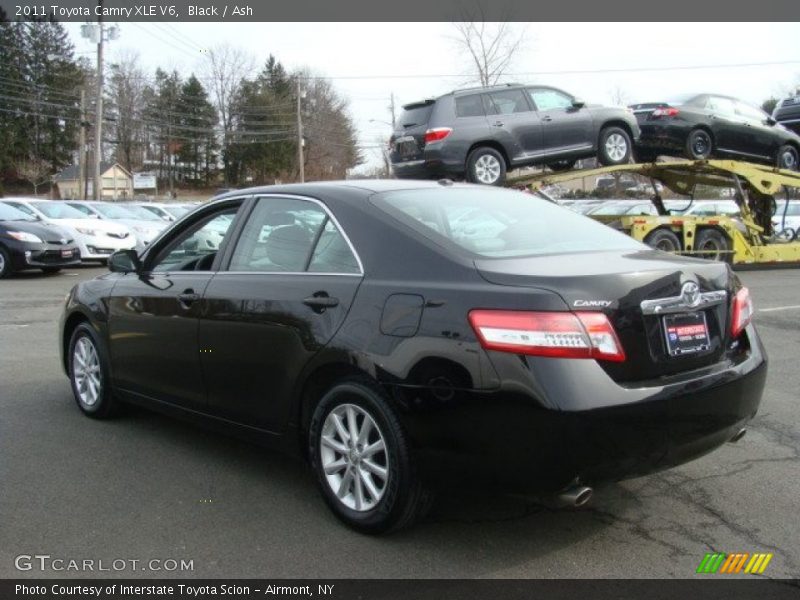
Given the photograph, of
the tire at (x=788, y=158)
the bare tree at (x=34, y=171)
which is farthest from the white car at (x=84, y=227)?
the bare tree at (x=34, y=171)

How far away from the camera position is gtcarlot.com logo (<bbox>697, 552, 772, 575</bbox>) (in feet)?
10.6

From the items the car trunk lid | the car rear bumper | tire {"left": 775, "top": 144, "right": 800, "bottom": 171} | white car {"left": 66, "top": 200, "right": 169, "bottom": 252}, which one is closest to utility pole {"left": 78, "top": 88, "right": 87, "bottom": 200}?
white car {"left": 66, "top": 200, "right": 169, "bottom": 252}

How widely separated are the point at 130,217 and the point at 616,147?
12426 mm

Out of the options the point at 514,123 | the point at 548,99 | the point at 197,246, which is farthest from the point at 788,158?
the point at 197,246

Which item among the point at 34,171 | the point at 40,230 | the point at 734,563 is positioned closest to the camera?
the point at 734,563

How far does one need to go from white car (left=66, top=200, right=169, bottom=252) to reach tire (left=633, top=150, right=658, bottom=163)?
11.1m

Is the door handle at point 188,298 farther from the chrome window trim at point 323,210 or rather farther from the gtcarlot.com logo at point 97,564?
the gtcarlot.com logo at point 97,564

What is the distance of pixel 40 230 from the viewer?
51.0 ft

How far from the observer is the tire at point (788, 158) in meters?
16.2

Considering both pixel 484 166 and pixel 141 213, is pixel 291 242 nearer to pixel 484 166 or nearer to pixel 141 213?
pixel 484 166

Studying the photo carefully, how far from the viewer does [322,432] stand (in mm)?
3711

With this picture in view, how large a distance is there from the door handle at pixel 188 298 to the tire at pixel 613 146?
1030cm

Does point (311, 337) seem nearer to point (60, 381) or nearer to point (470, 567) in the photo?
point (470, 567)
